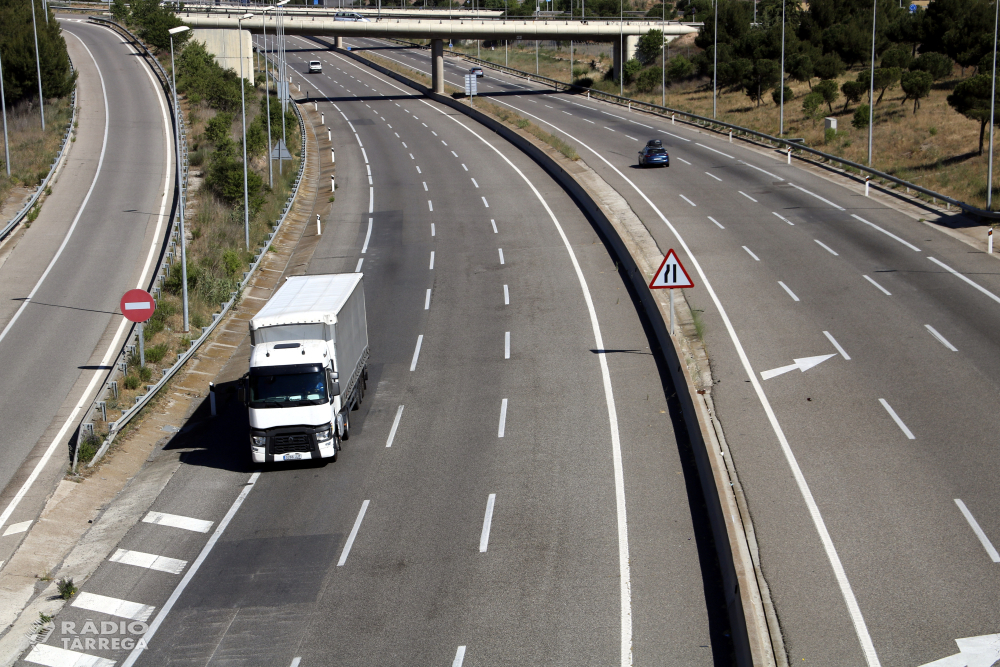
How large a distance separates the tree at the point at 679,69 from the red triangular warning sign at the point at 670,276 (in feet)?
242

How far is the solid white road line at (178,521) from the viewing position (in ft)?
57.8

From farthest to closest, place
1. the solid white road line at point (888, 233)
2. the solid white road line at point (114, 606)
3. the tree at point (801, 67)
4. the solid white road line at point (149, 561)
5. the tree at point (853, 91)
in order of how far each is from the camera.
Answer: the tree at point (801, 67), the tree at point (853, 91), the solid white road line at point (888, 233), the solid white road line at point (149, 561), the solid white road line at point (114, 606)

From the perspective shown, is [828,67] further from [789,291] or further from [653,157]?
[789,291]

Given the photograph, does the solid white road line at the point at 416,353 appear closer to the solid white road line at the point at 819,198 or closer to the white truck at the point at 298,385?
the white truck at the point at 298,385

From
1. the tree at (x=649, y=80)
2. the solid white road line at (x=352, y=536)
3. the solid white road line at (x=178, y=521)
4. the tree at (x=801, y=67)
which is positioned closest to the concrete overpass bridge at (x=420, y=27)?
the tree at (x=649, y=80)

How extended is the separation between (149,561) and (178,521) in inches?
60.2

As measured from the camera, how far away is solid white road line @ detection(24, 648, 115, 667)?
13.4 m

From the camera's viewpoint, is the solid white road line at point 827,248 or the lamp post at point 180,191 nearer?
the lamp post at point 180,191

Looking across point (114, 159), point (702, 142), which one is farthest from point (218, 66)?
point (702, 142)

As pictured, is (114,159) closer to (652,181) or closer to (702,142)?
(652,181)

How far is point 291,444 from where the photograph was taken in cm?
1964

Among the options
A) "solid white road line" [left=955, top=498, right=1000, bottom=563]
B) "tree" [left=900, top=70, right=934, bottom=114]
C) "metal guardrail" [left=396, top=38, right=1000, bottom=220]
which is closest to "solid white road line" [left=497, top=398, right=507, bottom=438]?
"solid white road line" [left=955, top=498, right=1000, bottom=563]

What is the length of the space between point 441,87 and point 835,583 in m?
78.1

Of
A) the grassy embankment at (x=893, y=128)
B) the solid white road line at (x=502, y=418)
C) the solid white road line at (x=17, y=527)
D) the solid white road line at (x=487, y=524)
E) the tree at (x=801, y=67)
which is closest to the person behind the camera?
the solid white road line at (x=487, y=524)
